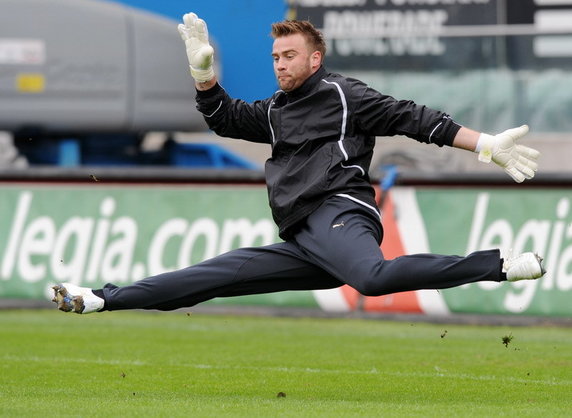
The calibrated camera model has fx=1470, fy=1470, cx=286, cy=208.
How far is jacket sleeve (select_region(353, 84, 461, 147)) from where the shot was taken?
8547 millimetres

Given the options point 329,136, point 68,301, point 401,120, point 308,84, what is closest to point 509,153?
point 401,120

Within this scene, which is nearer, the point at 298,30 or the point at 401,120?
the point at 401,120

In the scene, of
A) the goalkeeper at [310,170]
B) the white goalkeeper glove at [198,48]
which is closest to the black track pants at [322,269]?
the goalkeeper at [310,170]

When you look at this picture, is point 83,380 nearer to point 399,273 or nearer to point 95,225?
point 399,273

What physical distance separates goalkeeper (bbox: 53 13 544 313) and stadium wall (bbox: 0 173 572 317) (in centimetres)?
556

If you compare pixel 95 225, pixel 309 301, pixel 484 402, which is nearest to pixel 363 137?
pixel 484 402

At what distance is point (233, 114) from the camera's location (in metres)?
9.18

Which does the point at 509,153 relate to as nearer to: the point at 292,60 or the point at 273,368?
the point at 292,60

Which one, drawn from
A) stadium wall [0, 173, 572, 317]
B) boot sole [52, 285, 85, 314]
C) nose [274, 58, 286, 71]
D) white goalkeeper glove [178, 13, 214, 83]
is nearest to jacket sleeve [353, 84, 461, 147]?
nose [274, 58, 286, 71]

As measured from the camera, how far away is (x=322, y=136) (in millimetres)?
8750

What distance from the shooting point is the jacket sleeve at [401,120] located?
8.55 m

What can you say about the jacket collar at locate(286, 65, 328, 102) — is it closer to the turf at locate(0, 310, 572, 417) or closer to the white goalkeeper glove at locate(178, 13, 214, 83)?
the white goalkeeper glove at locate(178, 13, 214, 83)

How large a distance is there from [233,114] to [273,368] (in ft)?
7.98

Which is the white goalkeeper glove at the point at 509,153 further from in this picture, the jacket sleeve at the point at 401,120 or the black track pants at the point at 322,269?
the black track pants at the point at 322,269
